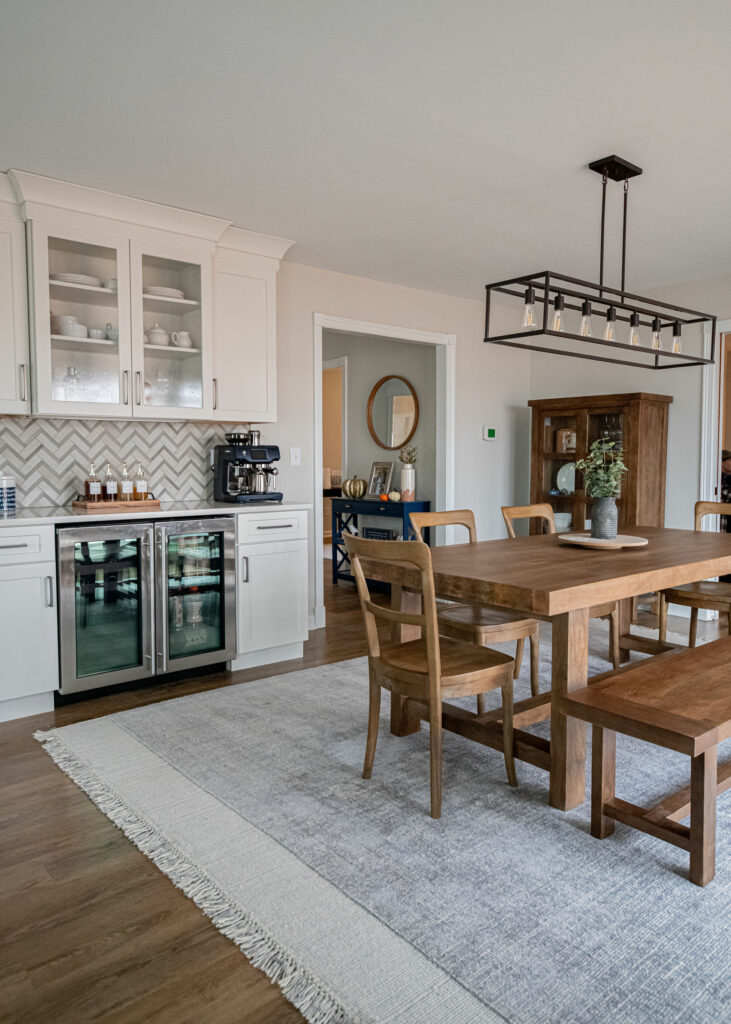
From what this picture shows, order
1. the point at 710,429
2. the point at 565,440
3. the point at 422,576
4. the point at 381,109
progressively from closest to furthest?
the point at 422,576 → the point at 381,109 → the point at 710,429 → the point at 565,440

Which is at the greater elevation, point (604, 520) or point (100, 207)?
point (100, 207)

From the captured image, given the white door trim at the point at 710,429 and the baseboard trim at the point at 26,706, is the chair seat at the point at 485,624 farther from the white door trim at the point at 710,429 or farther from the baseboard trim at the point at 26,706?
the white door trim at the point at 710,429

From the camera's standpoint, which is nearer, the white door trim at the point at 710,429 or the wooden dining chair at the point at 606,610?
the wooden dining chair at the point at 606,610

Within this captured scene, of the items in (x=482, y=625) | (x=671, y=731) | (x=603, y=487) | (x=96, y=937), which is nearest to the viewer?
(x=96, y=937)

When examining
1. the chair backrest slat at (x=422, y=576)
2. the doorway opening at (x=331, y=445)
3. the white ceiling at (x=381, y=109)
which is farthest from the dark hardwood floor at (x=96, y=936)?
the doorway opening at (x=331, y=445)

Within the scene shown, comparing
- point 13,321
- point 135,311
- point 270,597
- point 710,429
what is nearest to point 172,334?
point 135,311

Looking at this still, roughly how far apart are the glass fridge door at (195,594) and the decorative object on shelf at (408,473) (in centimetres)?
261

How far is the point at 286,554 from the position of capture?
13.3 ft

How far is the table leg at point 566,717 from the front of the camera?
2.28 metres

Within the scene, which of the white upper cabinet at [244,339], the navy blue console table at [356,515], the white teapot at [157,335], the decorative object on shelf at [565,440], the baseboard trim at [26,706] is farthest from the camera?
the navy blue console table at [356,515]

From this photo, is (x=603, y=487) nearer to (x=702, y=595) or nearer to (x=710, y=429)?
(x=702, y=595)

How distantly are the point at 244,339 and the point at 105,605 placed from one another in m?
1.75

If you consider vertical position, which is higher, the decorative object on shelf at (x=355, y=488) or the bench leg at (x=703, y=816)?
the decorative object on shelf at (x=355, y=488)

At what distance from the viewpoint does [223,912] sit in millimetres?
1798
